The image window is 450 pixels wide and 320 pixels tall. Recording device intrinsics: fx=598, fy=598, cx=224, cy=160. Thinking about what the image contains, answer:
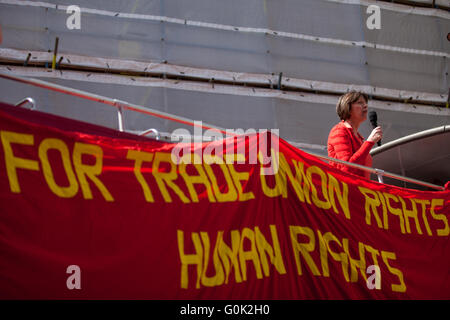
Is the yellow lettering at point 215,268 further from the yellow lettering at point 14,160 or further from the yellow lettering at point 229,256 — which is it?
the yellow lettering at point 14,160

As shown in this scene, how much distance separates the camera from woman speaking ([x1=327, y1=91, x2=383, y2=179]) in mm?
4211

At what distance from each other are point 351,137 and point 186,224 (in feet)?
5.84

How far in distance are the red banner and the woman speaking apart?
206 millimetres

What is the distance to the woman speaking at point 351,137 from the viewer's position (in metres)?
4.21

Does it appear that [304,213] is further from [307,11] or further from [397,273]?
[307,11]

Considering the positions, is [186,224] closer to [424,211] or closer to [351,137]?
[351,137]

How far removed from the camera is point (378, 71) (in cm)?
969

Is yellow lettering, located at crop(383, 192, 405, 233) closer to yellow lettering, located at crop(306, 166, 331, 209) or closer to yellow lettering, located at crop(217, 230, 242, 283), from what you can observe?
yellow lettering, located at crop(306, 166, 331, 209)

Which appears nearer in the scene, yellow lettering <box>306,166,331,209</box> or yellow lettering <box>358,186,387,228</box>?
yellow lettering <box>306,166,331,209</box>

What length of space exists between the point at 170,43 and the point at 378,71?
11.2ft

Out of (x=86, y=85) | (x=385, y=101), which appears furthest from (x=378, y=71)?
(x=86, y=85)

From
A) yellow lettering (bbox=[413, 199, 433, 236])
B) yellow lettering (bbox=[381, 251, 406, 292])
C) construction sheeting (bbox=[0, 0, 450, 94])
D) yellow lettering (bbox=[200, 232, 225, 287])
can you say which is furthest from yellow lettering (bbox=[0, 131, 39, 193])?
construction sheeting (bbox=[0, 0, 450, 94])

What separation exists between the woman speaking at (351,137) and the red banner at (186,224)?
0.21 metres

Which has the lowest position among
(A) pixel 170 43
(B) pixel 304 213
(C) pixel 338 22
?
(B) pixel 304 213
